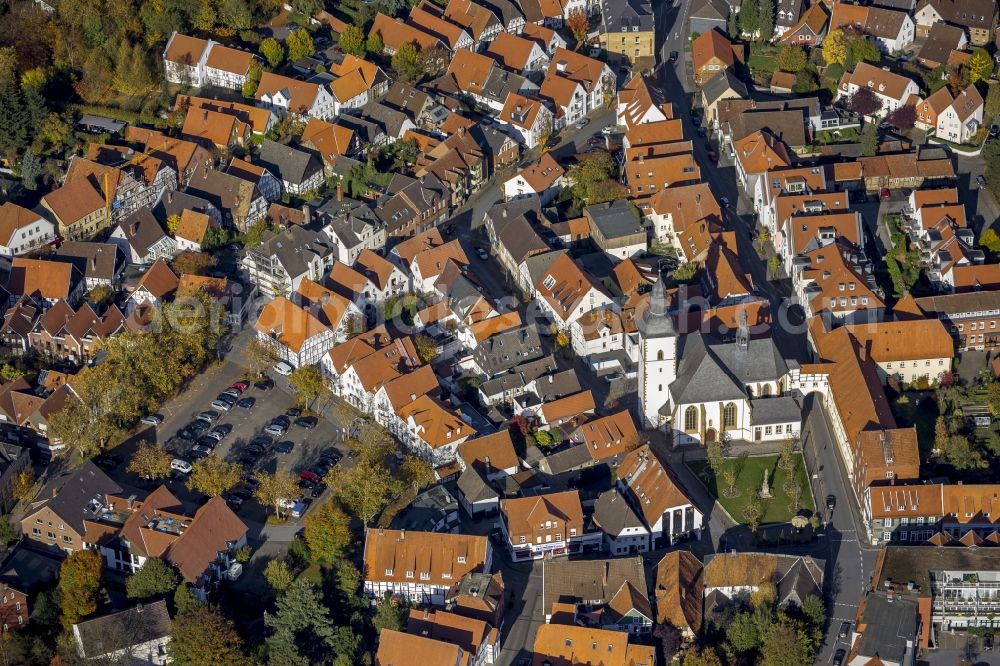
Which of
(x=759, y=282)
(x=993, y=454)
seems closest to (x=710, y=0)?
(x=759, y=282)

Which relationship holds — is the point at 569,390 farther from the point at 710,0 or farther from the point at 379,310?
the point at 710,0

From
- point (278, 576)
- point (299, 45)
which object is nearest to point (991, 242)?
point (278, 576)

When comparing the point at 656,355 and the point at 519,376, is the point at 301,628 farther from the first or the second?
the point at 656,355

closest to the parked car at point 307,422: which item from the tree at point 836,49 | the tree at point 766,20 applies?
the tree at point 836,49

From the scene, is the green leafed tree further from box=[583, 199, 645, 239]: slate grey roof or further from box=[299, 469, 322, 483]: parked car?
box=[299, 469, 322, 483]: parked car

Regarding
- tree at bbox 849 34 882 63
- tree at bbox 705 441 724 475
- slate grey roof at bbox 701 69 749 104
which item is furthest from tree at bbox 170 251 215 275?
tree at bbox 849 34 882 63

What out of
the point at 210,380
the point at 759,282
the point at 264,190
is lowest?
the point at 210,380
